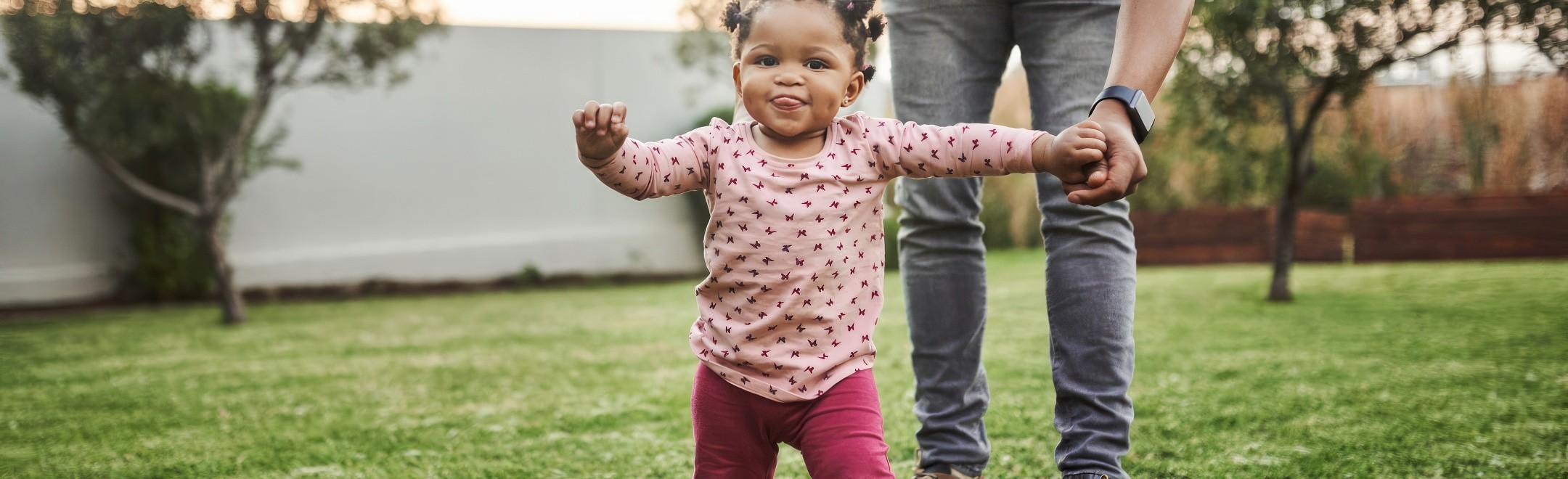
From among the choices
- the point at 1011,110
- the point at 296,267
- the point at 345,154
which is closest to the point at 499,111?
the point at 345,154

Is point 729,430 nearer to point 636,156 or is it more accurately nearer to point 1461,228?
point 636,156

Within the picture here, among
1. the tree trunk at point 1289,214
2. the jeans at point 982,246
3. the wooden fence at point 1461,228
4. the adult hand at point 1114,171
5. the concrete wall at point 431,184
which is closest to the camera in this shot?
the adult hand at point 1114,171

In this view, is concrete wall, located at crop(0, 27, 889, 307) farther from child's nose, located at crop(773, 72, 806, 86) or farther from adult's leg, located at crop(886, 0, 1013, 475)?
child's nose, located at crop(773, 72, 806, 86)

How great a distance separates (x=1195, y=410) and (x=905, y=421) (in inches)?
28.0

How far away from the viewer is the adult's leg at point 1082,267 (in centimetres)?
154

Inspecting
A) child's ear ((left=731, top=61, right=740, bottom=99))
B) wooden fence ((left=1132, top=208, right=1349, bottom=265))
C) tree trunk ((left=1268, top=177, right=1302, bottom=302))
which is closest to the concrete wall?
wooden fence ((left=1132, top=208, right=1349, bottom=265))

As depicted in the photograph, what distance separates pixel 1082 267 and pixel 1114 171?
45 centimetres

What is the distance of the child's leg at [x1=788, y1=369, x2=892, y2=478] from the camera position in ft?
4.40

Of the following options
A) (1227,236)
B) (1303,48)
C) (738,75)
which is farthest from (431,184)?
(738,75)

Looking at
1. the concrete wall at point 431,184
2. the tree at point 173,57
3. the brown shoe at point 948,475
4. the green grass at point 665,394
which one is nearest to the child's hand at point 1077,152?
the brown shoe at point 948,475

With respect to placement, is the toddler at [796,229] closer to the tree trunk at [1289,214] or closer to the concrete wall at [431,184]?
the tree trunk at [1289,214]

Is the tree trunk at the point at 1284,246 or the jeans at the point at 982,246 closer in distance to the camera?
the jeans at the point at 982,246

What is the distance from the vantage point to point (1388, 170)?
33.9ft

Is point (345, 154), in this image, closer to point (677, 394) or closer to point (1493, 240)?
point (677, 394)
